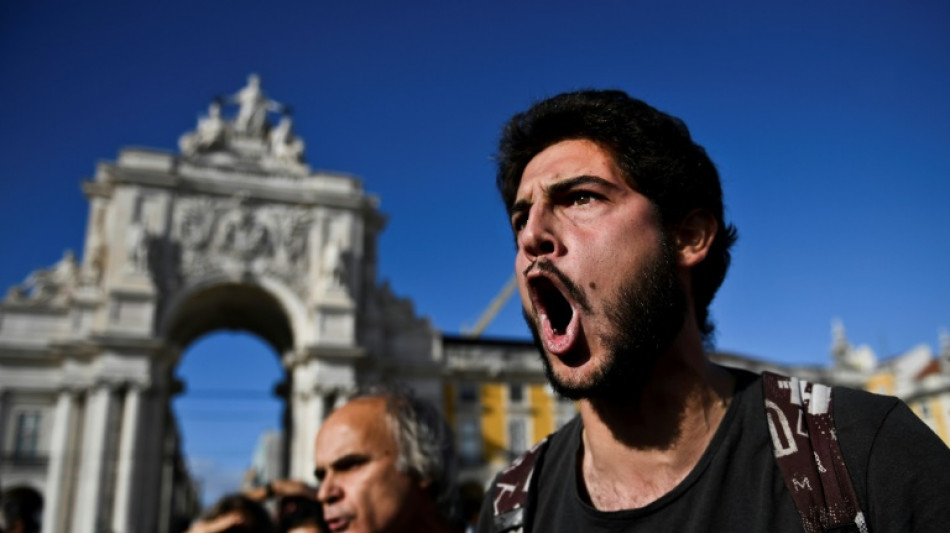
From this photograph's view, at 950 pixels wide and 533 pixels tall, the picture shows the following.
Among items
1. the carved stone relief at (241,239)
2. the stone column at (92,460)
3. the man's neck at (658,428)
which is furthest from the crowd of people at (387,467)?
the carved stone relief at (241,239)

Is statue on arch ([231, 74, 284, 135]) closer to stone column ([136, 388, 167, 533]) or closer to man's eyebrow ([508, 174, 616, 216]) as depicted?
stone column ([136, 388, 167, 533])

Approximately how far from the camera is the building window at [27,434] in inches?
1024

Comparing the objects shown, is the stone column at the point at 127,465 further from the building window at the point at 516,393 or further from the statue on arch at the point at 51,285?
the building window at the point at 516,393

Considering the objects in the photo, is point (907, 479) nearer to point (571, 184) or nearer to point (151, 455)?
point (571, 184)

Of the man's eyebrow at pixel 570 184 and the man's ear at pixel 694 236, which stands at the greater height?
the man's eyebrow at pixel 570 184

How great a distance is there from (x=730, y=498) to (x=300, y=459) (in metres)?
27.4

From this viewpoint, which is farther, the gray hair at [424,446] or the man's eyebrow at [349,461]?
the gray hair at [424,446]

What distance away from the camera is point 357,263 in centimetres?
3069

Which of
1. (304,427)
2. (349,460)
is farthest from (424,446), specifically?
(304,427)

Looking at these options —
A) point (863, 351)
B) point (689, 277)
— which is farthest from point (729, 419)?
point (863, 351)

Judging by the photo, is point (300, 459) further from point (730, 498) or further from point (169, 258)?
point (730, 498)

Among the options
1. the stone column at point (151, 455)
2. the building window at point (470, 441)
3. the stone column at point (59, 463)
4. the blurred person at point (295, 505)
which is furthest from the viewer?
the building window at point (470, 441)

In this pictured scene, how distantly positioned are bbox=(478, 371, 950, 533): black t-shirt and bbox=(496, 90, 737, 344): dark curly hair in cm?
34

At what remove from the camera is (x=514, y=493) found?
2.01 metres
